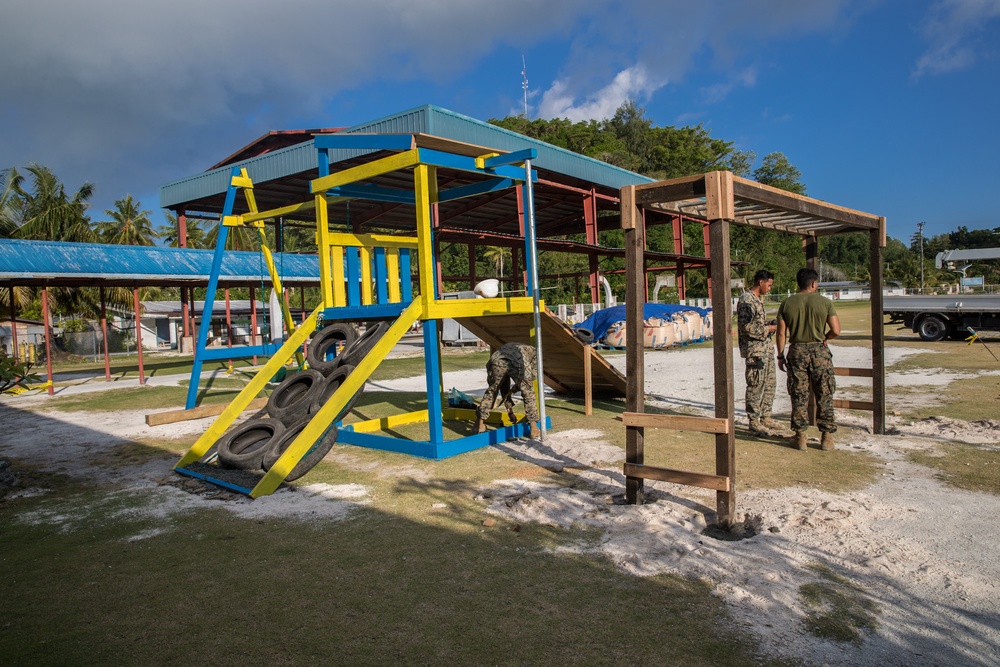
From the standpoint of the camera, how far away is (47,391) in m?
15.7

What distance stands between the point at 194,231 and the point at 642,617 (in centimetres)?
5356

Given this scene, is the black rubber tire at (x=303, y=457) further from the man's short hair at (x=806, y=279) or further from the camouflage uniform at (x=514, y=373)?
the man's short hair at (x=806, y=279)

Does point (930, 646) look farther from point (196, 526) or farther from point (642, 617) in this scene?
point (196, 526)

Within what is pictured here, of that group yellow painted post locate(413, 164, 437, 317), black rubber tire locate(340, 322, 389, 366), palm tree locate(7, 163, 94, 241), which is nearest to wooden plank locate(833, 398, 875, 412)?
yellow painted post locate(413, 164, 437, 317)

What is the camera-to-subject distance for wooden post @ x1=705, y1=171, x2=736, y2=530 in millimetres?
A: 4586

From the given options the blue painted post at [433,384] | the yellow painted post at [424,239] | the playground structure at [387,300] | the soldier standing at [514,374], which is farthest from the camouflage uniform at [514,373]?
the yellow painted post at [424,239]

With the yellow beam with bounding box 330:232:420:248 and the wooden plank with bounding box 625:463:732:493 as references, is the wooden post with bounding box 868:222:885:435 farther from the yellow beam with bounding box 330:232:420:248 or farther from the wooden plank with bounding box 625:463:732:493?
the yellow beam with bounding box 330:232:420:248

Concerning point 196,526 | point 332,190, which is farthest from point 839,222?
point 196,526

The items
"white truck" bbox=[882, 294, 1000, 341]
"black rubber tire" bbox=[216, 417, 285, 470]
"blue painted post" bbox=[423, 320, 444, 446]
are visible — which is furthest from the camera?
"white truck" bbox=[882, 294, 1000, 341]

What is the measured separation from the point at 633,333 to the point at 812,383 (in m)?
2.96

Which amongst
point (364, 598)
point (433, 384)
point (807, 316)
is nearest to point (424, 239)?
A: point (433, 384)

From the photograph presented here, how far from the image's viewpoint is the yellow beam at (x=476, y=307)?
23.7ft

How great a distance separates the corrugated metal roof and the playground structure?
29.9ft

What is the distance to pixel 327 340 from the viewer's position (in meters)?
9.25
